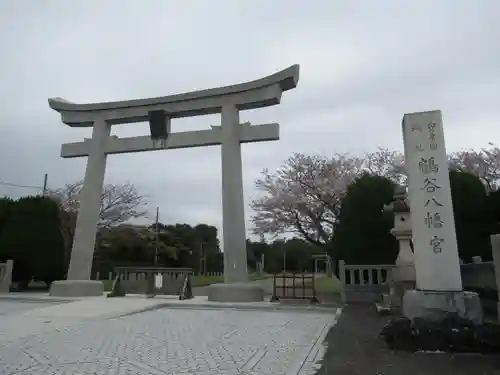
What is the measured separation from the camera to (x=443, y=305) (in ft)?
19.8

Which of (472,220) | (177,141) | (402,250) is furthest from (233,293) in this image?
(472,220)

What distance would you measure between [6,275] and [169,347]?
1330 centimetres

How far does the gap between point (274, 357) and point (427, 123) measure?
464 cm

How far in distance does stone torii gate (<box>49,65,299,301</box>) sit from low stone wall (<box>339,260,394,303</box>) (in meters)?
2.81

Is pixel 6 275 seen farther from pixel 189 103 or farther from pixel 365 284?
pixel 365 284

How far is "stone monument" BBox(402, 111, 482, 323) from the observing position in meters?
6.05

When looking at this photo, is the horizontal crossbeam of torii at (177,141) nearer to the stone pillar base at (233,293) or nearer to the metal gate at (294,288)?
the metal gate at (294,288)

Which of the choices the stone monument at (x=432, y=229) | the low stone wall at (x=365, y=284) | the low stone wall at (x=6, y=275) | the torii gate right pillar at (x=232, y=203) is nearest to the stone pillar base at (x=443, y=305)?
the stone monument at (x=432, y=229)

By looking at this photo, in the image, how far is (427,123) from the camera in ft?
22.9

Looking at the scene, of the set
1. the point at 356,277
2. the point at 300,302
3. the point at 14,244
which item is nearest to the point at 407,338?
the point at 300,302

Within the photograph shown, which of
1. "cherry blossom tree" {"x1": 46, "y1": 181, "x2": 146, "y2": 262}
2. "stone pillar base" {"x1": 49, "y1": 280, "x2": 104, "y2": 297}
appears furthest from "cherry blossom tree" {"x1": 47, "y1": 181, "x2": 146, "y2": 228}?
"stone pillar base" {"x1": 49, "y1": 280, "x2": 104, "y2": 297}

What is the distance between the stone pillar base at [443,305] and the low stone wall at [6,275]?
15.4 meters

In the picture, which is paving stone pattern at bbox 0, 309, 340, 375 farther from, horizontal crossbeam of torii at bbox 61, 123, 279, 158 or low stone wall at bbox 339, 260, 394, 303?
horizontal crossbeam of torii at bbox 61, 123, 279, 158

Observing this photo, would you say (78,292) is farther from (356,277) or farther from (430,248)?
(430,248)
